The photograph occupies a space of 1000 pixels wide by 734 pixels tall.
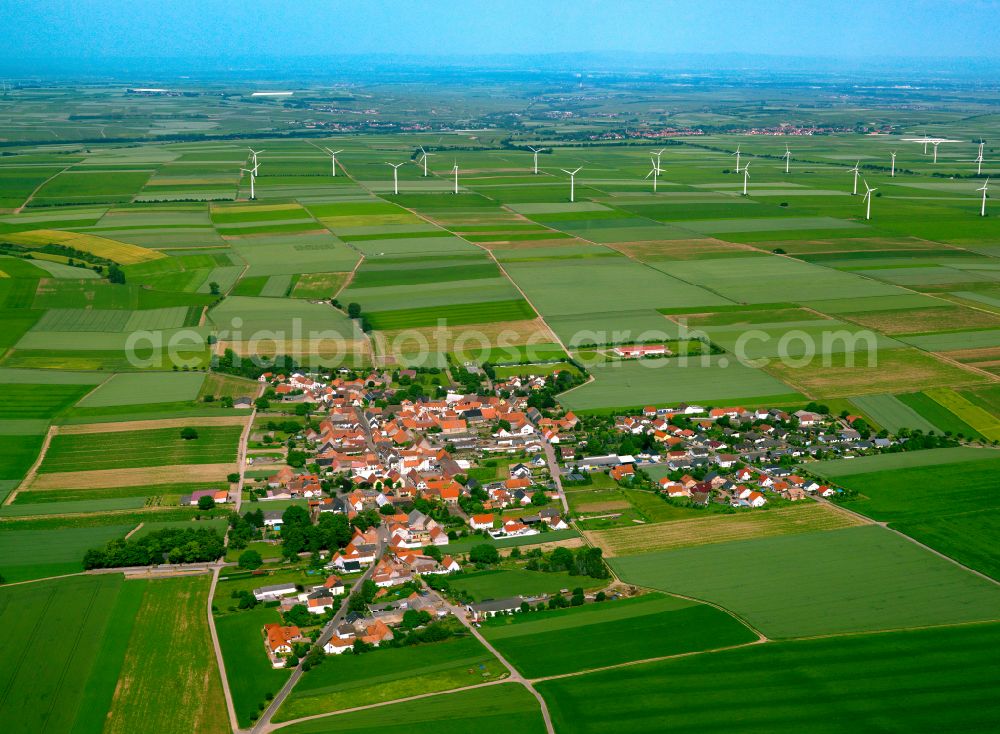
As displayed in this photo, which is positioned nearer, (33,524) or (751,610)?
(751,610)

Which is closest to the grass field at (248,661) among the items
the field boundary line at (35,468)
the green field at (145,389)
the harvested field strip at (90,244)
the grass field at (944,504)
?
the field boundary line at (35,468)

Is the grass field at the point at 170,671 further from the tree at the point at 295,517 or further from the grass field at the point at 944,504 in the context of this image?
the grass field at the point at 944,504

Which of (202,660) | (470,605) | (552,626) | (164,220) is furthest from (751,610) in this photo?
(164,220)

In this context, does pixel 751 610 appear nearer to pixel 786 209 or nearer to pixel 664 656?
pixel 664 656

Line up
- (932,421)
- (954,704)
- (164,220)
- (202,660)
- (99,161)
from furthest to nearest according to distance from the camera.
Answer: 1. (99,161)
2. (164,220)
3. (932,421)
4. (202,660)
5. (954,704)

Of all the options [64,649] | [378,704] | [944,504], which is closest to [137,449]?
[64,649]

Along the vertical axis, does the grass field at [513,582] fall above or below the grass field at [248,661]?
above
